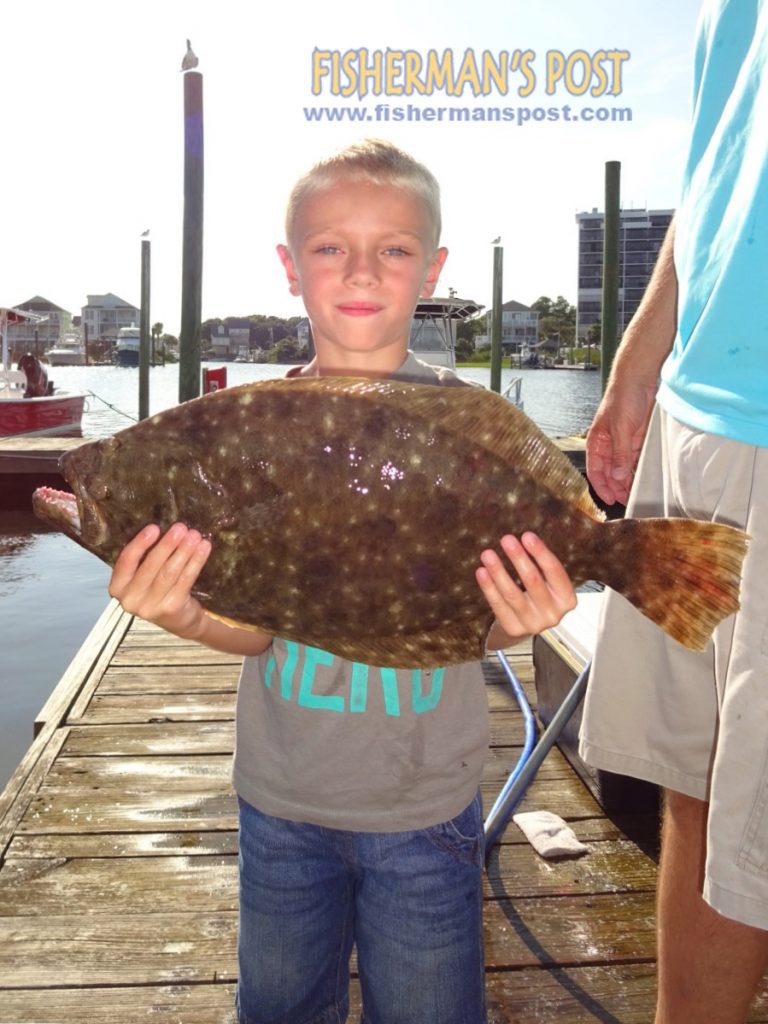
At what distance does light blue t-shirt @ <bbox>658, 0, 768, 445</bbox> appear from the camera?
170cm

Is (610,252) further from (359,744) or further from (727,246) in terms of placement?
(359,744)

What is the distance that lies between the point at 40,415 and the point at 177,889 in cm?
1829

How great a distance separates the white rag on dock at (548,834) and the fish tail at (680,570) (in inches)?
85.8

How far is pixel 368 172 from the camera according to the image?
2.04 m

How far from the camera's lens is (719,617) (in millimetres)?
1576

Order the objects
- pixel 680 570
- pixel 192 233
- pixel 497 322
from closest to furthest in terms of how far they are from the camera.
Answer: pixel 680 570
pixel 192 233
pixel 497 322

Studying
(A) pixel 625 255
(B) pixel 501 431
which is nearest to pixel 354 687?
(B) pixel 501 431

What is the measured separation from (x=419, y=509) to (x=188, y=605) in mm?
578

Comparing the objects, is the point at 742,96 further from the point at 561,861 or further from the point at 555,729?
the point at 561,861

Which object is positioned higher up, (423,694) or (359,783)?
(423,694)

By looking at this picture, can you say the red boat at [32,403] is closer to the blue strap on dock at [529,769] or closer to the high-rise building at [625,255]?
the blue strap on dock at [529,769]

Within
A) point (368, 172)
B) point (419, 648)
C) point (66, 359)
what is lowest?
point (419, 648)

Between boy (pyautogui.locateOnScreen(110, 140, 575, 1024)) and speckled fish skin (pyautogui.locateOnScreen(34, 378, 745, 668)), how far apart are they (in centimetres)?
25

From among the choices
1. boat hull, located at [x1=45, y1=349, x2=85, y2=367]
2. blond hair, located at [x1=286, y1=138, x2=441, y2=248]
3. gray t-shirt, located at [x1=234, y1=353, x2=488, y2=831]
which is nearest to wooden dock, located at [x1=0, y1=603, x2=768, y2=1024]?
gray t-shirt, located at [x1=234, y1=353, x2=488, y2=831]
